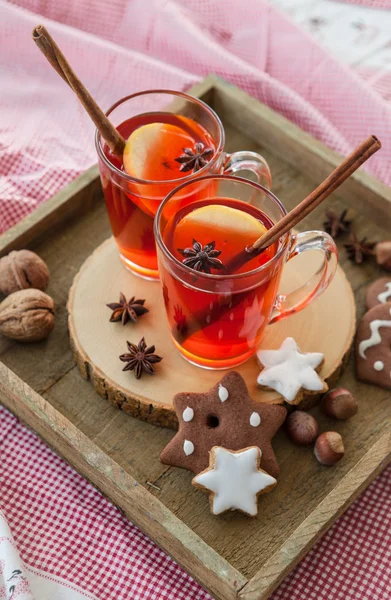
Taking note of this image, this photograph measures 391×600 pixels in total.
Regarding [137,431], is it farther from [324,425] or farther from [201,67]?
[201,67]

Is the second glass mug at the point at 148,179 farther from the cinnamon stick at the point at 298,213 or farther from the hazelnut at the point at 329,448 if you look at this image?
the hazelnut at the point at 329,448

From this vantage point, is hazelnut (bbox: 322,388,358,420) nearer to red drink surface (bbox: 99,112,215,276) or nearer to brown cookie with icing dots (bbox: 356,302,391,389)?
brown cookie with icing dots (bbox: 356,302,391,389)

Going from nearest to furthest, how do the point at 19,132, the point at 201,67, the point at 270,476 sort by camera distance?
the point at 270,476
the point at 19,132
the point at 201,67

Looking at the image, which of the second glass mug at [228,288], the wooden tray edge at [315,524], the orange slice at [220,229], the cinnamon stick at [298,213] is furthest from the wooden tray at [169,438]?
the orange slice at [220,229]

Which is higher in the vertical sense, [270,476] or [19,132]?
[270,476]

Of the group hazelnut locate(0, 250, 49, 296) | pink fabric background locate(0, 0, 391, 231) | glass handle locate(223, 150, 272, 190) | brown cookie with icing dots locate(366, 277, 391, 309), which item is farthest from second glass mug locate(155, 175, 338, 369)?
pink fabric background locate(0, 0, 391, 231)

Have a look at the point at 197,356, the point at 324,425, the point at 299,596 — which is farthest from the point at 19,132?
the point at 299,596

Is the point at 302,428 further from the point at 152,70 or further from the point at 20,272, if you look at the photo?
the point at 152,70
